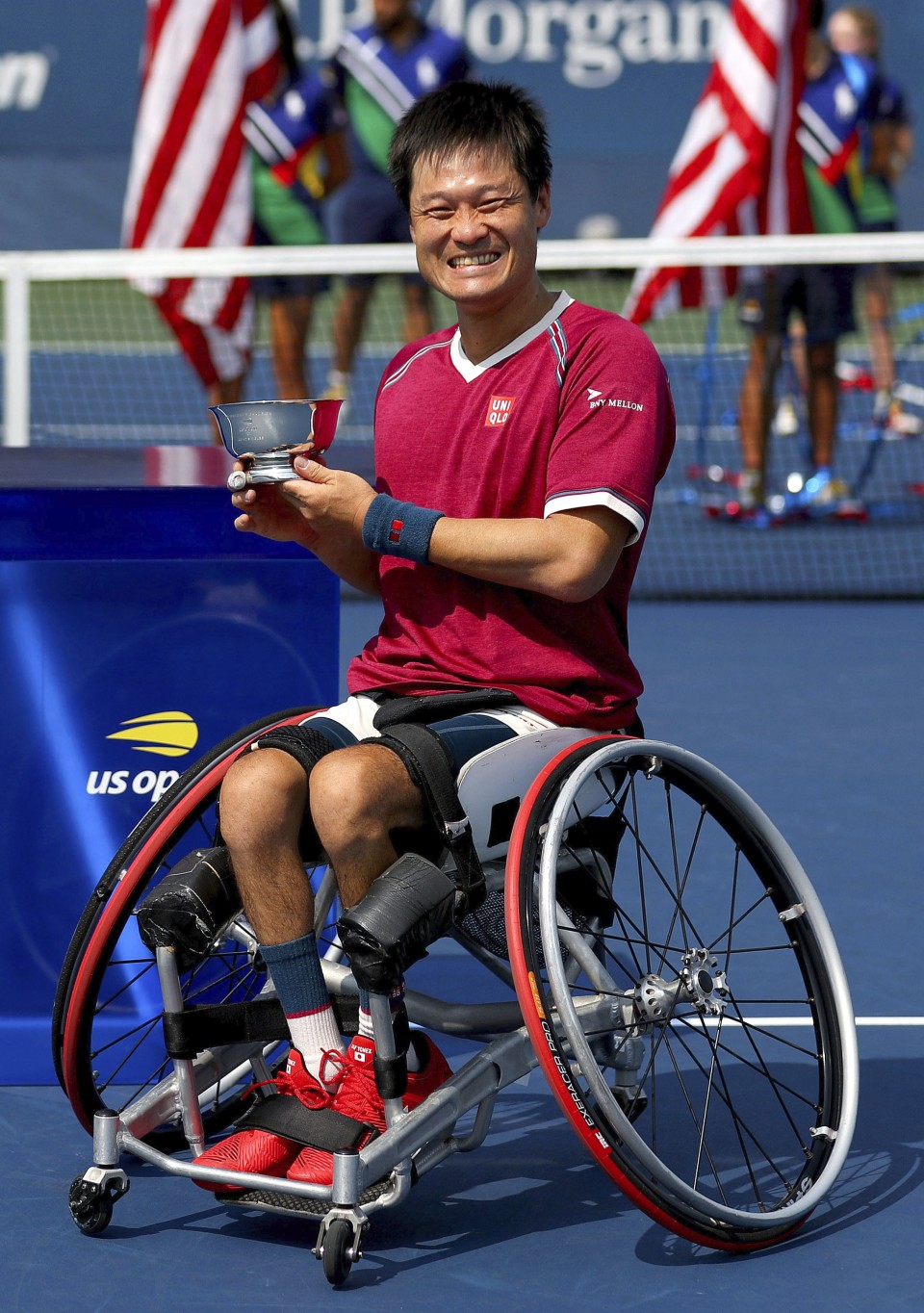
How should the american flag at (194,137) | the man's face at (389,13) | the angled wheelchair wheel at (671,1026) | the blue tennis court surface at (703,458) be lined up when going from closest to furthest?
the angled wheelchair wheel at (671,1026) < the blue tennis court surface at (703,458) < the american flag at (194,137) < the man's face at (389,13)

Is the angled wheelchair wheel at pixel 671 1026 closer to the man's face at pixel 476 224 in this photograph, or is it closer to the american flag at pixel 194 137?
the man's face at pixel 476 224

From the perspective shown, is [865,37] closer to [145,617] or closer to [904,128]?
[904,128]

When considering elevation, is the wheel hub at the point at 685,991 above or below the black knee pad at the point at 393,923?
below

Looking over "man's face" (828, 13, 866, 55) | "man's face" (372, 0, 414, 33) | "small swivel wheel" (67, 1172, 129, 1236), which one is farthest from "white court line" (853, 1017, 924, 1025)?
"man's face" (828, 13, 866, 55)

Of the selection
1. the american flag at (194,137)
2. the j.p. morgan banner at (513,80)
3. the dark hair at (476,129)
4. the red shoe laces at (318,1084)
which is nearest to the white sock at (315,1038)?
the red shoe laces at (318,1084)

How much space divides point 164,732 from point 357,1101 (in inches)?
33.1

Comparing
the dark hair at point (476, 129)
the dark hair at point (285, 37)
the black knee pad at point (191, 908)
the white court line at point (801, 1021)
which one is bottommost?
the white court line at point (801, 1021)

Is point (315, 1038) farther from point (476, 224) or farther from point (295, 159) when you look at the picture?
point (295, 159)

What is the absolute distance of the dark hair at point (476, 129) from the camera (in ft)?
9.32

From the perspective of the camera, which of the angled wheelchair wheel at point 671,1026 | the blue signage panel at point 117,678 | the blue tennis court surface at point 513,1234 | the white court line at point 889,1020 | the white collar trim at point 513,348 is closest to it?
the angled wheelchair wheel at point 671,1026

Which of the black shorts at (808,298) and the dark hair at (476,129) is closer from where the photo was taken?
the dark hair at (476,129)

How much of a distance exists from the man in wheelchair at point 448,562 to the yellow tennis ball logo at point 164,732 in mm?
407

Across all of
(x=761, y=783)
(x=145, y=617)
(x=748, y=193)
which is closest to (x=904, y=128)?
(x=748, y=193)

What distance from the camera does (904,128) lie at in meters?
12.0
